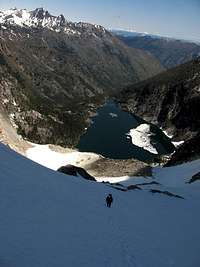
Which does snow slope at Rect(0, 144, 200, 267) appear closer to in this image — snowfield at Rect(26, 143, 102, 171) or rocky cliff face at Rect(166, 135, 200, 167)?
rocky cliff face at Rect(166, 135, 200, 167)

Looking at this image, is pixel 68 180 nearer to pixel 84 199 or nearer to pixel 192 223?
pixel 84 199

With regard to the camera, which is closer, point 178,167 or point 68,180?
point 68,180

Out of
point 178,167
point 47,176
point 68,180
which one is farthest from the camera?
point 178,167

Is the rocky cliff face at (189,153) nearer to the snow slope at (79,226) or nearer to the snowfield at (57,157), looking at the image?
the snowfield at (57,157)

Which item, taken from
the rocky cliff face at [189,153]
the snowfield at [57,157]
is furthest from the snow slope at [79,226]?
the snowfield at [57,157]

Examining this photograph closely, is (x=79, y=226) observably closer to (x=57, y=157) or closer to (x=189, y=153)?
(x=57, y=157)

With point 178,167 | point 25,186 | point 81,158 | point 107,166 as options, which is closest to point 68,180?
point 25,186

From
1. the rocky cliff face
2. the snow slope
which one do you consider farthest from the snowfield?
the snow slope

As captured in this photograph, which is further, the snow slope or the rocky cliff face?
the rocky cliff face
